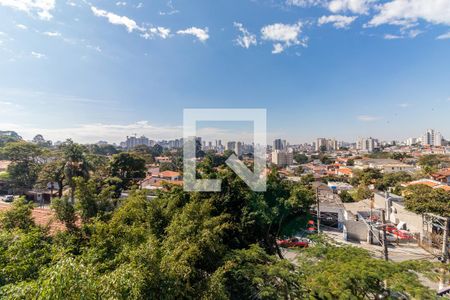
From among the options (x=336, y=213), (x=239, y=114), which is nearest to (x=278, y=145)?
(x=336, y=213)

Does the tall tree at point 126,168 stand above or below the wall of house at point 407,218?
above

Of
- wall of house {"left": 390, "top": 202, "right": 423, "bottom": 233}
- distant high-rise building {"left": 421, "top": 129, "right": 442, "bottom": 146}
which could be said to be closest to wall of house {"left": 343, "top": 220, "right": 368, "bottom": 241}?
wall of house {"left": 390, "top": 202, "right": 423, "bottom": 233}

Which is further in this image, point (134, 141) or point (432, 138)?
point (134, 141)

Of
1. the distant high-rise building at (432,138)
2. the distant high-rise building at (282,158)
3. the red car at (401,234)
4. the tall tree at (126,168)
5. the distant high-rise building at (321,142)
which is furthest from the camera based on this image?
the distant high-rise building at (321,142)

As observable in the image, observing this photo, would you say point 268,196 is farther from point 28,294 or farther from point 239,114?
point 28,294

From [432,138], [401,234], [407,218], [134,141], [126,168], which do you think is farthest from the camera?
[134,141]

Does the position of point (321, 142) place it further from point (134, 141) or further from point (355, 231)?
point (355, 231)

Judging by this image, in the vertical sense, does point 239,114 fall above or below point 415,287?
above

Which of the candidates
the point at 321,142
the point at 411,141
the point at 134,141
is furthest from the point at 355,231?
the point at 411,141

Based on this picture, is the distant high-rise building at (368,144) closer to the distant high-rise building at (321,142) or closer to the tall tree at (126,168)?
the distant high-rise building at (321,142)

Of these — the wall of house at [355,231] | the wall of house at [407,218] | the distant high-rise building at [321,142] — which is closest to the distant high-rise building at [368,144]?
the distant high-rise building at [321,142]

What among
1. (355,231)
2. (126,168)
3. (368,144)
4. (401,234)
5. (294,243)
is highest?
(368,144)
